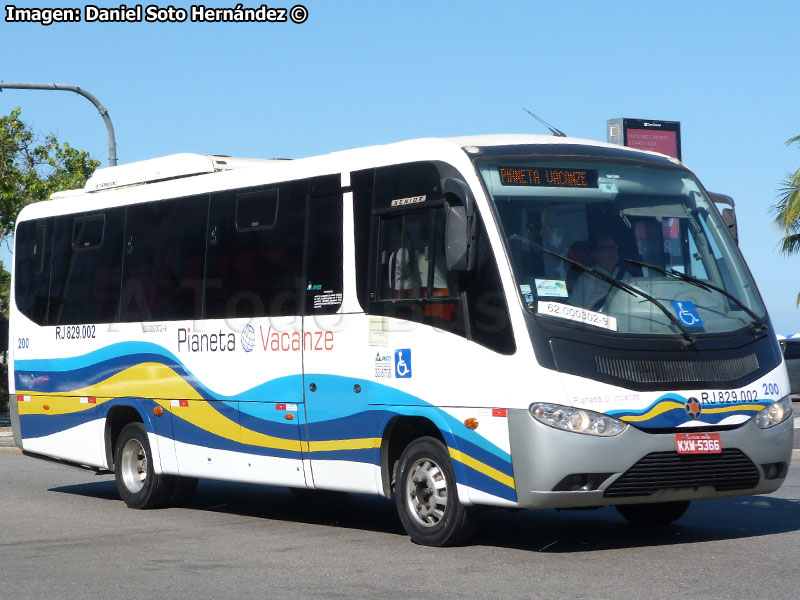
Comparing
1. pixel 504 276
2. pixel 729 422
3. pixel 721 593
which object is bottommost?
pixel 721 593

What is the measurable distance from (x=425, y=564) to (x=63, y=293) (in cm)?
762

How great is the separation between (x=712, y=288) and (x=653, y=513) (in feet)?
7.44

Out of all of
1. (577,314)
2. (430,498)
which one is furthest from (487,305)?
(430,498)

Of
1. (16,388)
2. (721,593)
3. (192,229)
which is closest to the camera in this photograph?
(721,593)

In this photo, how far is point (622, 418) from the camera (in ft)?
31.6

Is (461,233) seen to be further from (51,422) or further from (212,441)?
(51,422)

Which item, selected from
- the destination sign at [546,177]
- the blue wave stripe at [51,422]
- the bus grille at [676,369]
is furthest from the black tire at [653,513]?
the blue wave stripe at [51,422]

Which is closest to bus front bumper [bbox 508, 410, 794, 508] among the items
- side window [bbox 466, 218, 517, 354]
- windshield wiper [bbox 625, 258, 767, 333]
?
side window [bbox 466, 218, 517, 354]

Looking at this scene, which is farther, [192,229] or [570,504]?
[192,229]

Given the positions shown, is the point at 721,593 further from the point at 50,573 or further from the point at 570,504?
the point at 50,573

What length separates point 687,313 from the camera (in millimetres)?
10211

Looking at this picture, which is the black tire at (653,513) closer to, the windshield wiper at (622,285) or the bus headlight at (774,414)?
the bus headlight at (774,414)

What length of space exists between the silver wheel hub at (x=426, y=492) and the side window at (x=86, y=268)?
17.5ft

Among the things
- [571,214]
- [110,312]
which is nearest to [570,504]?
[571,214]
